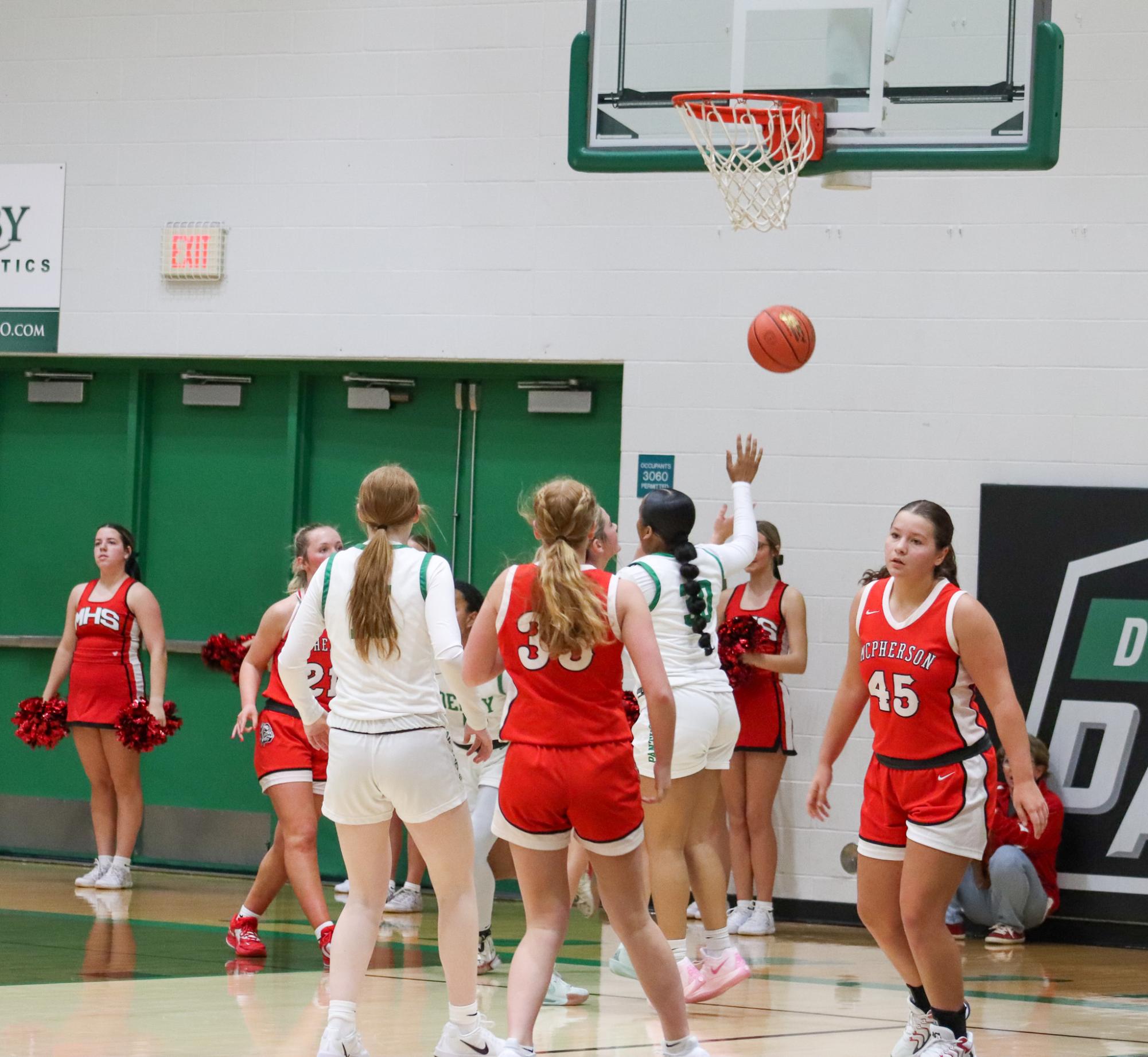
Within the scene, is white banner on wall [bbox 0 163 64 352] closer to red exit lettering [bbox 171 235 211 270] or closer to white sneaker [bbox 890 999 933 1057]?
red exit lettering [bbox 171 235 211 270]

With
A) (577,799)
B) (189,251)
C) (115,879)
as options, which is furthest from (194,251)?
(577,799)

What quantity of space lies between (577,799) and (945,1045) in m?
1.46

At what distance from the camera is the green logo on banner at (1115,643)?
905 centimetres

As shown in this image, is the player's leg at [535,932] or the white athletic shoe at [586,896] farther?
the white athletic shoe at [586,896]

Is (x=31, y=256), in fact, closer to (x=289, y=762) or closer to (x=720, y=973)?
(x=289, y=762)

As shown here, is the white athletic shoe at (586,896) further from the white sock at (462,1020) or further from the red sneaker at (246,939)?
the white sock at (462,1020)

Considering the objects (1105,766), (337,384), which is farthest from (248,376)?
(1105,766)

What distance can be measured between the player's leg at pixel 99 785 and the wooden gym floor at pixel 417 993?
546 mm

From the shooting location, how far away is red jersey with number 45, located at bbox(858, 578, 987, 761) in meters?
5.30

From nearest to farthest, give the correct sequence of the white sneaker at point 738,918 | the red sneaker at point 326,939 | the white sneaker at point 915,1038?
1. the white sneaker at point 915,1038
2. the red sneaker at point 326,939
3. the white sneaker at point 738,918

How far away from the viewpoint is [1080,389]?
9211 mm

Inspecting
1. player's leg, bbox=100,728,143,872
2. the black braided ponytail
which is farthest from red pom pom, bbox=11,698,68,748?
the black braided ponytail

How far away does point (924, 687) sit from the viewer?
530 cm

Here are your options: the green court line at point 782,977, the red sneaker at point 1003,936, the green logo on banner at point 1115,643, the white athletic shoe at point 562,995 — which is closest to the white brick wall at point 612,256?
the green logo on banner at point 1115,643
